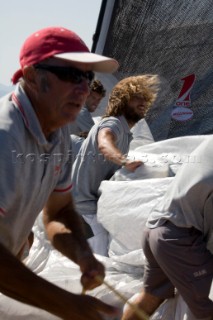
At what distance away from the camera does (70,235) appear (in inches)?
81.7

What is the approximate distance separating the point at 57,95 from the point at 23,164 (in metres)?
0.27

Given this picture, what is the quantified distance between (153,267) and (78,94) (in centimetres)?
140

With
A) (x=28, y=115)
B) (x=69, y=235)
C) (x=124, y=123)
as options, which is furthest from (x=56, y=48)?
(x=124, y=123)

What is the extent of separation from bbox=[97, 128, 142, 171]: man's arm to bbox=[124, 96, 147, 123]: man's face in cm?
25

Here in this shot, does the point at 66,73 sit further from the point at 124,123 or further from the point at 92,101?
the point at 92,101

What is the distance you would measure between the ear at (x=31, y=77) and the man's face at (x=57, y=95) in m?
0.02

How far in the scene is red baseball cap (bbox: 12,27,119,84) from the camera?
1821 mm

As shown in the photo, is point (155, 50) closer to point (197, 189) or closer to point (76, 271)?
point (76, 271)

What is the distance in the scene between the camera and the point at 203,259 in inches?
112

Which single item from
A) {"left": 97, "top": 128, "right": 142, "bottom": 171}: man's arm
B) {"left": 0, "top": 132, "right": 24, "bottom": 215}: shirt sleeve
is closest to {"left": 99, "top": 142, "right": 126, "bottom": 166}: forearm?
{"left": 97, "top": 128, "right": 142, "bottom": 171}: man's arm

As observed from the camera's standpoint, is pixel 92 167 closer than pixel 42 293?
No

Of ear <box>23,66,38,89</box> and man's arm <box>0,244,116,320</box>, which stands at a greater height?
ear <box>23,66,38,89</box>

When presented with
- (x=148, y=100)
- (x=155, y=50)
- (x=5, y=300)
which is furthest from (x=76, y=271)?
(x=155, y=50)

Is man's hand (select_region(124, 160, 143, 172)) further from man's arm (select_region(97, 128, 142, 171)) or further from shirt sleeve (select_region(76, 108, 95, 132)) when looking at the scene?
shirt sleeve (select_region(76, 108, 95, 132))
